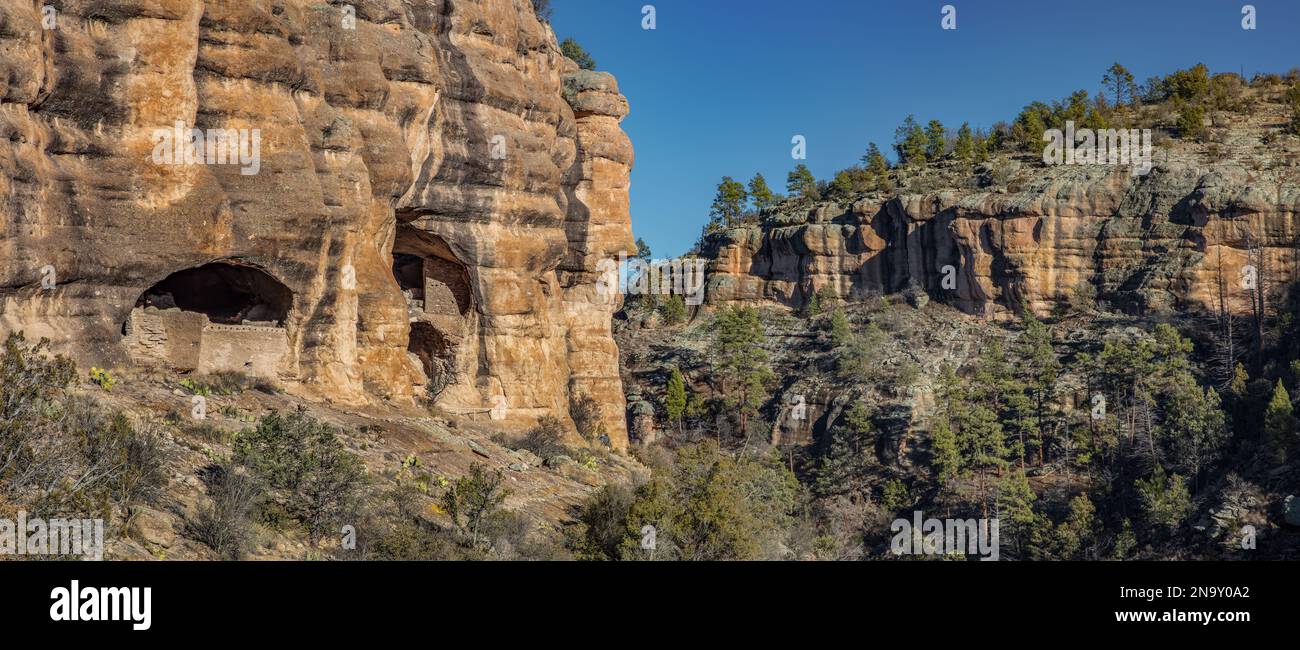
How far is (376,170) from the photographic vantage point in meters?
35.1

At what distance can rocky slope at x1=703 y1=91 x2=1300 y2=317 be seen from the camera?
82625 mm

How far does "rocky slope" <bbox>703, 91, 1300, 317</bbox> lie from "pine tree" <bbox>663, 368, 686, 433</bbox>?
21.3 metres

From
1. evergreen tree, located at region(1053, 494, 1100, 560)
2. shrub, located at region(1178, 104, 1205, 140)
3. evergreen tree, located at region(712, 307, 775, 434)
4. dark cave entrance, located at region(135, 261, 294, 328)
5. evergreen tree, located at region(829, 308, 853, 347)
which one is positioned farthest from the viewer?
shrub, located at region(1178, 104, 1205, 140)

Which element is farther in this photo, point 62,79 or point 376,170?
point 376,170

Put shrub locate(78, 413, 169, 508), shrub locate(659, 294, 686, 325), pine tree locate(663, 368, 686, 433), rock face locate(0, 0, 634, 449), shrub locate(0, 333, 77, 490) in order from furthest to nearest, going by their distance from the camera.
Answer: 1. shrub locate(659, 294, 686, 325)
2. pine tree locate(663, 368, 686, 433)
3. rock face locate(0, 0, 634, 449)
4. shrub locate(78, 413, 169, 508)
5. shrub locate(0, 333, 77, 490)

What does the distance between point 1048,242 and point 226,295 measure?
6639cm

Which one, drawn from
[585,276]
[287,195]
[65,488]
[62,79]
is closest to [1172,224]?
[585,276]

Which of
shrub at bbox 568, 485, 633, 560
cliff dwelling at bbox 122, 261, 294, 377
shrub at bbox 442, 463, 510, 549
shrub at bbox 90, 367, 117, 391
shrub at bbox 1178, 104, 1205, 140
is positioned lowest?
shrub at bbox 568, 485, 633, 560

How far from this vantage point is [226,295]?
3541 centimetres

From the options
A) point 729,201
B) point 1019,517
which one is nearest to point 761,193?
point 729,201

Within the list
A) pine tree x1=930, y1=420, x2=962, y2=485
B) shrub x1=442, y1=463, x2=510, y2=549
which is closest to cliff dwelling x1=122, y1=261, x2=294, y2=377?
shrub x1=442, y1=463, x2=510, y2=549

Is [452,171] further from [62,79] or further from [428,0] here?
[62,79]

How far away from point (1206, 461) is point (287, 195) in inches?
1834

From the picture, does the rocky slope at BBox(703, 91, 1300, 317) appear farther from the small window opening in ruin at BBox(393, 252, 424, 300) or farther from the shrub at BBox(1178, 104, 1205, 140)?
the small window opening in ruin at BBox(393, 252, 424, 300)
